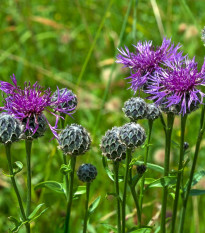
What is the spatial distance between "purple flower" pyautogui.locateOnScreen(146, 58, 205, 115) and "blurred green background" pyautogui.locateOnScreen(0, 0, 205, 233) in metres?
0.89

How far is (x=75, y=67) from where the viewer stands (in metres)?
4.95

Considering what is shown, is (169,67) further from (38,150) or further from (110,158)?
(38,150)

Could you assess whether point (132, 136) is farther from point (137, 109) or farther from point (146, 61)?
point (146, 61)

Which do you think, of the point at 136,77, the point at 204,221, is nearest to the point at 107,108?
the point at 204,221

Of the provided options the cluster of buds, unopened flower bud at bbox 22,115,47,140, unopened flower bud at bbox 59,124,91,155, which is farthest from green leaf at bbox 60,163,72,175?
the cluster of buds

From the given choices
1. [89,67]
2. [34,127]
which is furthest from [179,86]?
[89,67]

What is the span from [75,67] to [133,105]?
301cm

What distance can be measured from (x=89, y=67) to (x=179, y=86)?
3348 mm

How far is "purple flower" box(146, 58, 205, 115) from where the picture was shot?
1.84 metres

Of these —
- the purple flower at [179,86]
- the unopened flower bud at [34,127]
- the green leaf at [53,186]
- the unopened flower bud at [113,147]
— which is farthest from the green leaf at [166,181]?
the unopened flower bud at [34,127]

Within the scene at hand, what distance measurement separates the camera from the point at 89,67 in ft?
17.0

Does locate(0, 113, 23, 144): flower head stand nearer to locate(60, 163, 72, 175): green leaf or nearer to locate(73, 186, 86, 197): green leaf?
locate(60, 163, 72, 175): green leaf

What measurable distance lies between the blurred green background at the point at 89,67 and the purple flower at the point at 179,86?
89 centimetres

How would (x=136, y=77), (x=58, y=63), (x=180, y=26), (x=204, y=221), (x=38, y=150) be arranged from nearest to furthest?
(x=136, y=77) < (x=204, y=221) < (x=38, y=150) < (x=180, y=26) < (x=58, y=63)
